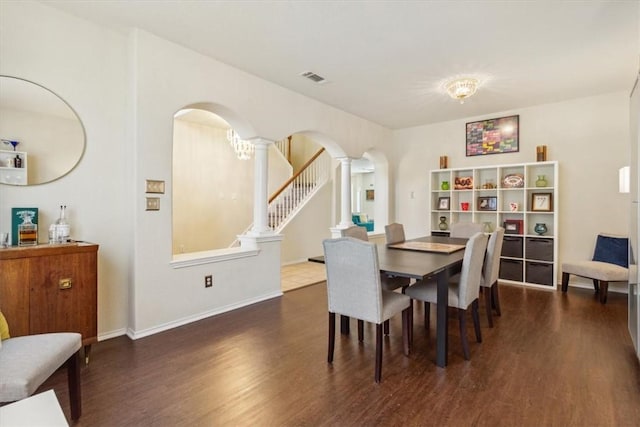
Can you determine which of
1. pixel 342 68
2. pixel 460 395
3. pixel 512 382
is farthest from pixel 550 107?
pixel 460 395

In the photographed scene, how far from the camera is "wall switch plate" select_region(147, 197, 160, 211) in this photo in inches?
116

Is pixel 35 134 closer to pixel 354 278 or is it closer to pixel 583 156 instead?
pixel 354 278

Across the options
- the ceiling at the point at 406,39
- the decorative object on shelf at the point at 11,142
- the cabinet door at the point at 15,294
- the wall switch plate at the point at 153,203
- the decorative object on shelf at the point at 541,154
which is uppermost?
the ceiling at the point at 406,39

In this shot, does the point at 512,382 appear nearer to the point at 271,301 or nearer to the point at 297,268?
the point at 271,301

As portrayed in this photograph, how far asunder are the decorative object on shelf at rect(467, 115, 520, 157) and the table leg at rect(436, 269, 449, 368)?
12.5ft

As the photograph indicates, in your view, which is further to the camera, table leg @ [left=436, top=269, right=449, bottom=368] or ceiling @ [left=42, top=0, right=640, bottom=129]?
ceiling @ [left=42, top=0, right=640, bottom=129]

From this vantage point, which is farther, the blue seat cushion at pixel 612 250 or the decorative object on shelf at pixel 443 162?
the decorative object on shelf at pixel 443 162

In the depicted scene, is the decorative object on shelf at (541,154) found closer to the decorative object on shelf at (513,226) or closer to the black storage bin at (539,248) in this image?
the decorative object on shelf at (513,226)

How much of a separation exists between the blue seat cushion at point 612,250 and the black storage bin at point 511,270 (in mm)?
892

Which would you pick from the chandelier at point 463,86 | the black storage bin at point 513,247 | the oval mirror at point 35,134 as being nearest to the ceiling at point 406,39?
the chandelier at point 463,86

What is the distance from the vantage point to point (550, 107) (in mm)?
4832

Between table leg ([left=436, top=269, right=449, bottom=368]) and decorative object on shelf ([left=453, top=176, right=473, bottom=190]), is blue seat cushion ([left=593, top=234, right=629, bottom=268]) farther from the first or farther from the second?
table leg ([left=436, top=269, right=449, bottom=368])

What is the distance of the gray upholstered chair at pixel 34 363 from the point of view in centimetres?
138

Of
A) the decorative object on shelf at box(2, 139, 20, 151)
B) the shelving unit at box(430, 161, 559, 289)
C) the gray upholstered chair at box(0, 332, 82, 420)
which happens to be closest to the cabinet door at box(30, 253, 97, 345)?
the gray upholstered chair at box(0, 332, 82, 420)
